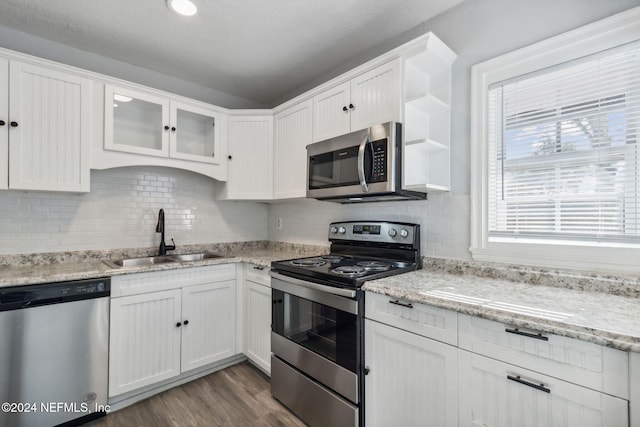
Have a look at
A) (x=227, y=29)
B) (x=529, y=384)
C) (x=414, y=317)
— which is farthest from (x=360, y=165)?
(x=227, y=29)

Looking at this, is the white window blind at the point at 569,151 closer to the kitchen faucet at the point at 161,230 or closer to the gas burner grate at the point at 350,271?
the gas burner grate at the point at 350,271

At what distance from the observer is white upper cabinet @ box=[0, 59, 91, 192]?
1.86 m

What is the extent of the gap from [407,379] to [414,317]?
303mm

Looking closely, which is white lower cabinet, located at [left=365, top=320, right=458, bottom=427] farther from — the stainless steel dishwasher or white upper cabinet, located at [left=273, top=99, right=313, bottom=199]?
the stainless steel dishwasher

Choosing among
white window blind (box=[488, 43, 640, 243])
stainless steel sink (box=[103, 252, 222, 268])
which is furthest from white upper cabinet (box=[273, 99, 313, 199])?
white window blind (box=[488, 43, 640, 243])

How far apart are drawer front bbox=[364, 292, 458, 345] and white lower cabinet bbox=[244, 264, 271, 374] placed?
39.9 inches

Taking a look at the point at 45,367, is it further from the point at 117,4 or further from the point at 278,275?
the point at 117,4

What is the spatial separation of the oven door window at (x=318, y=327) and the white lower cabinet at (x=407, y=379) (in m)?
0.09

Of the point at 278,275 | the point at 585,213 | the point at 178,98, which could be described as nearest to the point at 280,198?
the point at 278,275

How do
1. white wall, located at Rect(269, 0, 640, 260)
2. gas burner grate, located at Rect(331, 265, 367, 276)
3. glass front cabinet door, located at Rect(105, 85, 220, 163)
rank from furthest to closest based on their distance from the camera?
glass front cabinet door, located at Rect(105, 85, 220, 163), gas burner grate, located at Rect(331, 265, 367, 276), white wall, located at Rect(269, 0, 640, 260)

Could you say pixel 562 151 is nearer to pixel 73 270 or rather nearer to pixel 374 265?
pixel 374 265

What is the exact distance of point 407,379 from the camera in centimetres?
142

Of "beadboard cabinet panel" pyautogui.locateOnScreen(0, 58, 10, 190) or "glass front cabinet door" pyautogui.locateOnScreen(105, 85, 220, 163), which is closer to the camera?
"beadboard cabinet panel" pyautogui.locateOnScreen(0, 58, 10, 190)

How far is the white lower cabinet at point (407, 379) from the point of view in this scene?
1283 mm
